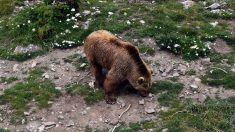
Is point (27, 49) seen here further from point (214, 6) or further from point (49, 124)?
point (214, 6)

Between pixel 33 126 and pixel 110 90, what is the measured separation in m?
1.81

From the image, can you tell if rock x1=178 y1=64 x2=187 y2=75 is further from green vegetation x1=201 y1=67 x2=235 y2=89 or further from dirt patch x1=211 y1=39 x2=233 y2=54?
dirt patch x1=211 y1=39 x2=233 y2=54

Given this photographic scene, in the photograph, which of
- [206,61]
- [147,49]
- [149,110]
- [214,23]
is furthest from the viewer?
[214,23]

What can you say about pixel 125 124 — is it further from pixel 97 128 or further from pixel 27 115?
pixel 27 115

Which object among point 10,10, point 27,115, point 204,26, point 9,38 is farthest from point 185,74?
point 10,10

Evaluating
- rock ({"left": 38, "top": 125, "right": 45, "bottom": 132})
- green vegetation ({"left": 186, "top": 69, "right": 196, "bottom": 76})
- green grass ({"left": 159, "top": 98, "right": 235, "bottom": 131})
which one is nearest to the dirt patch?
green vegetation ({"left": 186, "top": 69, "right": 196, "bottom": 76})

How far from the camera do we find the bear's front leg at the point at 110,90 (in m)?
11.2

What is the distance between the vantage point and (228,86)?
11.5 m

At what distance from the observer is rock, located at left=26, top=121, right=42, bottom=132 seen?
10570 mm

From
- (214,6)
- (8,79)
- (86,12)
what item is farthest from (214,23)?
(8,79)

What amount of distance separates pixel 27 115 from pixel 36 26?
11.2ft

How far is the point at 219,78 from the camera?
11.8 m

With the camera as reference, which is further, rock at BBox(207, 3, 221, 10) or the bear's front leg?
rock at BBox(207, 3, 221, 10)

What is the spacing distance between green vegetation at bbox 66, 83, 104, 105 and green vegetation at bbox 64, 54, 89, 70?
2.36 feet
